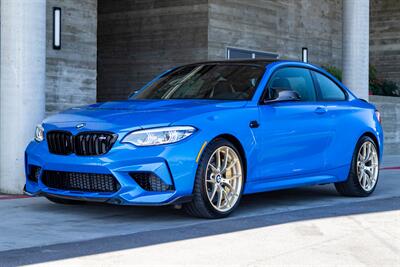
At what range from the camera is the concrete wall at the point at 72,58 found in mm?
12961

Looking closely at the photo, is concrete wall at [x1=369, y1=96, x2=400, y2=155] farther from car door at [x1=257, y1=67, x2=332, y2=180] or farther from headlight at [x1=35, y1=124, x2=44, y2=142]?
headlight at [x1=35, y1=124, x2=44, y2=142]

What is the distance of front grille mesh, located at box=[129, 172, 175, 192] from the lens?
6.82 metres

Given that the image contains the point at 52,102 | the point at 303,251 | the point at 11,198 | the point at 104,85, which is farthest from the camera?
the point at 104,85

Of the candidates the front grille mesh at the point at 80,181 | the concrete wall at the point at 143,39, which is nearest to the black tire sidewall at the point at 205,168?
the front grille mesh at the point at 80,181

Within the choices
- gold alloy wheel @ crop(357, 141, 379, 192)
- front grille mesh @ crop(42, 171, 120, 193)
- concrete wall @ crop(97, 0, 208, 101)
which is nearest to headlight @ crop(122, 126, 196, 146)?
front grille mesh @ crop(42, 171, 120, 193)

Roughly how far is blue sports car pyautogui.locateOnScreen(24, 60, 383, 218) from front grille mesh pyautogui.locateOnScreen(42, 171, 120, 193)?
10 mm

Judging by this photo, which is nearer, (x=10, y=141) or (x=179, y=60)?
(x=10, y=141)

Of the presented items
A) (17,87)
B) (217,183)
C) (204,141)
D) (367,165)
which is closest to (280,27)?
(367,165)

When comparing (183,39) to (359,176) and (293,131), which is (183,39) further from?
(293,131)

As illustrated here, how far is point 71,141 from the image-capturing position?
280 inches

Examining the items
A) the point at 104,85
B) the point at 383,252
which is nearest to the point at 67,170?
the point at 383,252

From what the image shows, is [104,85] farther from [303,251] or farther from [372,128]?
[303,251]

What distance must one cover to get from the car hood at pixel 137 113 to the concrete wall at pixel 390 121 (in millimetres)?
10865

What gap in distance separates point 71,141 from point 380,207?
3.44m
